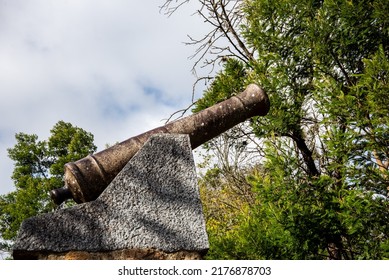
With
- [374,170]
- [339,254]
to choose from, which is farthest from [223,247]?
[374,170]

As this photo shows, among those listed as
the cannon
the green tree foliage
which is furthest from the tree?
the green tree foliage

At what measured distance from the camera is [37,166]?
23.8m

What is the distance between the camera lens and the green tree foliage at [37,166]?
68.6ft

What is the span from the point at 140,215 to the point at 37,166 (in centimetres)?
2235

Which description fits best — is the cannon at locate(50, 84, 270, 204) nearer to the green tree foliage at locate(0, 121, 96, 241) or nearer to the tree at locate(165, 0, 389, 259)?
the tree at locate(165, 0, 389, 259)

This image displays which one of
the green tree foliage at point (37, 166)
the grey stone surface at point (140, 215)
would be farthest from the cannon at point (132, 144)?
→ the green tree foliage at point (37, 166)

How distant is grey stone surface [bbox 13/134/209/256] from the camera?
9.14ft

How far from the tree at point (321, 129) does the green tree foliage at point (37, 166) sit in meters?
15.2

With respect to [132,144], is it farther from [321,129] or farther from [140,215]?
[321,129]

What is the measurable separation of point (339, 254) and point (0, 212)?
1954cm

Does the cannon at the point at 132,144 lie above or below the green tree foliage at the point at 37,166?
below

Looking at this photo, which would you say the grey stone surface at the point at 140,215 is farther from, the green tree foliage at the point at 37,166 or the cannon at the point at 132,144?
the green tree foliage at the point at 37,166

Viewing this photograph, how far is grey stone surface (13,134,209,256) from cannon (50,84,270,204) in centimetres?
36

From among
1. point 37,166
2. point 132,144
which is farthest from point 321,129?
point 37,166
